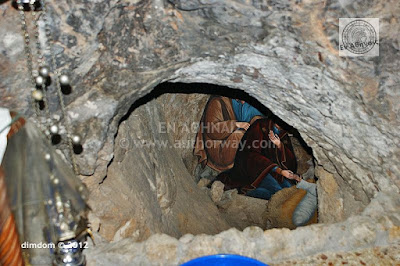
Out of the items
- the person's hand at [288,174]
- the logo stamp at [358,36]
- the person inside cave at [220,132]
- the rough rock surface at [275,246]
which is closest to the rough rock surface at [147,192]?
the rough rock surface at [275,246]

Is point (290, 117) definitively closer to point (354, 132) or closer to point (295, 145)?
point (354, 132)

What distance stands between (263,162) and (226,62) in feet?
9.76

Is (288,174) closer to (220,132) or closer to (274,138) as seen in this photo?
(274,138)

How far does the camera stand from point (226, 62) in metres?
2.35

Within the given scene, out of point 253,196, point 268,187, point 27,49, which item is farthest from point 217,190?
point 27,49

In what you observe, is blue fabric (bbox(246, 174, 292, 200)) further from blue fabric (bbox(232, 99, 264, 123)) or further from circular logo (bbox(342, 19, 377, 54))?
circular logo (bbox(342, 19, 377, 54))

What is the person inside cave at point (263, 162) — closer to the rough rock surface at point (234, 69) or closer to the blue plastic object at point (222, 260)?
the rough rock surface at point (234, 69)

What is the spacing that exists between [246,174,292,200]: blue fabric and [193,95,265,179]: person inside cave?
1.55 ft

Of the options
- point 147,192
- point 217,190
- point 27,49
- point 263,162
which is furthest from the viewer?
point 217,190

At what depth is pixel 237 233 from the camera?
7.02ft

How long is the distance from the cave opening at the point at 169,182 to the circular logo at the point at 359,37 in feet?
5.51

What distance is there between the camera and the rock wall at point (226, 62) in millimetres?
1906

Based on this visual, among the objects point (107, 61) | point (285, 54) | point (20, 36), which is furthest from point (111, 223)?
point (285, 54)

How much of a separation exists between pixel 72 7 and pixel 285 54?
113 cm
